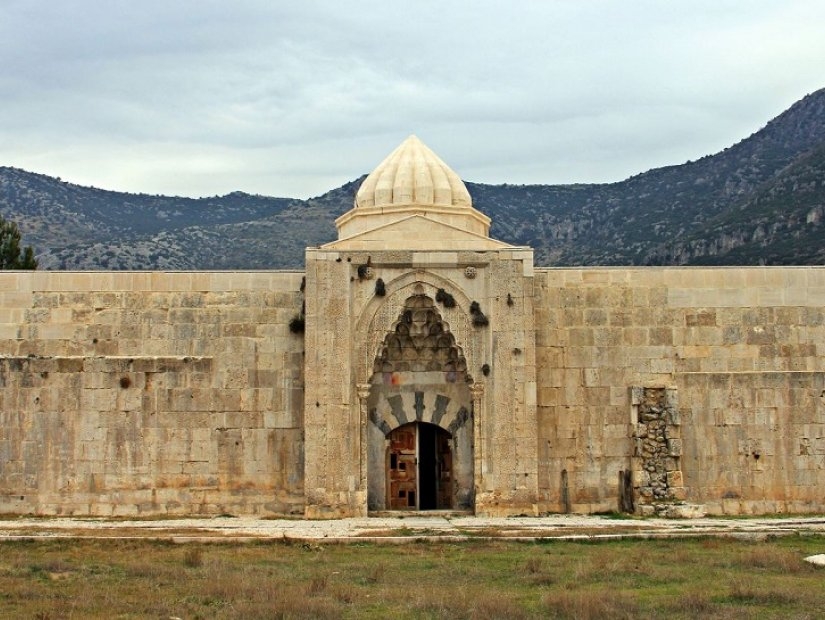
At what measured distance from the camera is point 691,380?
21.5 metres

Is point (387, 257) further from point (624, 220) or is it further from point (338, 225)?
point (624, 220)

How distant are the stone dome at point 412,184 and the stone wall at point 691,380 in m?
3.25

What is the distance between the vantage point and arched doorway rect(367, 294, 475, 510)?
21.3m

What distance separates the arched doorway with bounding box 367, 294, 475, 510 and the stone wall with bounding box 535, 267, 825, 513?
1616 mm

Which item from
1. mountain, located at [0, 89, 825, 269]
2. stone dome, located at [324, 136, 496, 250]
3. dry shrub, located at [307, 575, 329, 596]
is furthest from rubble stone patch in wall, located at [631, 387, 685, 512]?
mountain, located at [0, 89, 825, 269]

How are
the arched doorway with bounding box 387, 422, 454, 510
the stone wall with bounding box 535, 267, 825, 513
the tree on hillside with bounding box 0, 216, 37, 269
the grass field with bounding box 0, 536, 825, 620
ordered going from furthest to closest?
the tree on hillside with bounding box 0, 216, 37, 269 < the arched doorway with bounding box 387, 422, 454, 510 < the stone wall with bounding box 535, 267, 825, 513 < the grass field with bounding box 0, 536, 825, 620

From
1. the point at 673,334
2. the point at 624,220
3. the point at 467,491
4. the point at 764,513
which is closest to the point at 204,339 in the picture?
the point at 467,491

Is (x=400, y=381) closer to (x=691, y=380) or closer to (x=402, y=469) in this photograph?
(x=402, y=469)

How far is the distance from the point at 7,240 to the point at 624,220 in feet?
127

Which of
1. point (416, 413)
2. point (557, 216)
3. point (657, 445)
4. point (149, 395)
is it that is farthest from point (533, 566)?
point (557, 216)

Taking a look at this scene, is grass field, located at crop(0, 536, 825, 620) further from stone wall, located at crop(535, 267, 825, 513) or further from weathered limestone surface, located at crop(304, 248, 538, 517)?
stone wall, located at crop(535, 267, 825, 513)

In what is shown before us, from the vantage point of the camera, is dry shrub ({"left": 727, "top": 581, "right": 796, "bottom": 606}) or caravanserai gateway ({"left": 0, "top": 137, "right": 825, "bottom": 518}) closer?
dry shrub ({"left": 727, "top": 581, "right": 796, "bottom": 606})

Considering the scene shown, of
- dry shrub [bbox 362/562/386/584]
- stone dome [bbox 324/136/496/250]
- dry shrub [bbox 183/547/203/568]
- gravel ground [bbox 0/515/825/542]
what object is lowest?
dry shrub [bbox 362/562/386/584]

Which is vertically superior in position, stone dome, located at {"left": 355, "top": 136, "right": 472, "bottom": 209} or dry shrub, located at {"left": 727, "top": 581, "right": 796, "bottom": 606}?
stone dome, located at {"left": 355, "top": 136, "right": 472, "bottom": 209}
